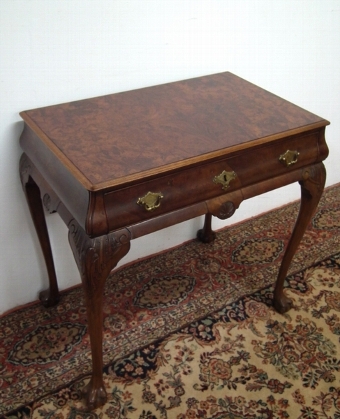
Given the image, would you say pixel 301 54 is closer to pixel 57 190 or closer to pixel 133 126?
pixel 133 126

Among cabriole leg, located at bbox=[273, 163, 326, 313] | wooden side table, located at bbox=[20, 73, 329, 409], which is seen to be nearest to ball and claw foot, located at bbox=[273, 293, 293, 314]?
cabriole leg, located at bbox=[273, 163, 326, 313]

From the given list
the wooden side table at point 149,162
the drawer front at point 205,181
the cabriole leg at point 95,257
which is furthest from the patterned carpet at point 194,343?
the drawer front at point 205,181

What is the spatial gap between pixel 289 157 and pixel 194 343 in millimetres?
799

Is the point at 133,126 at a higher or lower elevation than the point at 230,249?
higher

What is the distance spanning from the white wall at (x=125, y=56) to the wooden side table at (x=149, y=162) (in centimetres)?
8

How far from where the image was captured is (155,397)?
1.64 m

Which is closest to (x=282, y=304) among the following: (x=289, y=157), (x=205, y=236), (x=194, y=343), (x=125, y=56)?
(x=194, y=343)

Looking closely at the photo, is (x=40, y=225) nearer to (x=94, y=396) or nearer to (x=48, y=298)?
(x=48, y=298)

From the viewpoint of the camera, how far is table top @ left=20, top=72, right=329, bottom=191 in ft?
4.29

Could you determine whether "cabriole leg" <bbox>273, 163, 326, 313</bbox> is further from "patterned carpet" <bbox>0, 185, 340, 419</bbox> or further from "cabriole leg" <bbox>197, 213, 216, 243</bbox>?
"cabriole leg" <bbox>197, 213, 216, 243</bbox>

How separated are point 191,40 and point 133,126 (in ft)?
1.90

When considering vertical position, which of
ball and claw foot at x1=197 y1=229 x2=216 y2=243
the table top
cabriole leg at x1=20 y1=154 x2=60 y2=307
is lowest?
ball and claw foot at x1=197 y1=229 x2=216 y2=243

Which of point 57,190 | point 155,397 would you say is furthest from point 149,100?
point 155,397

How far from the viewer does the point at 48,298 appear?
1.95m
